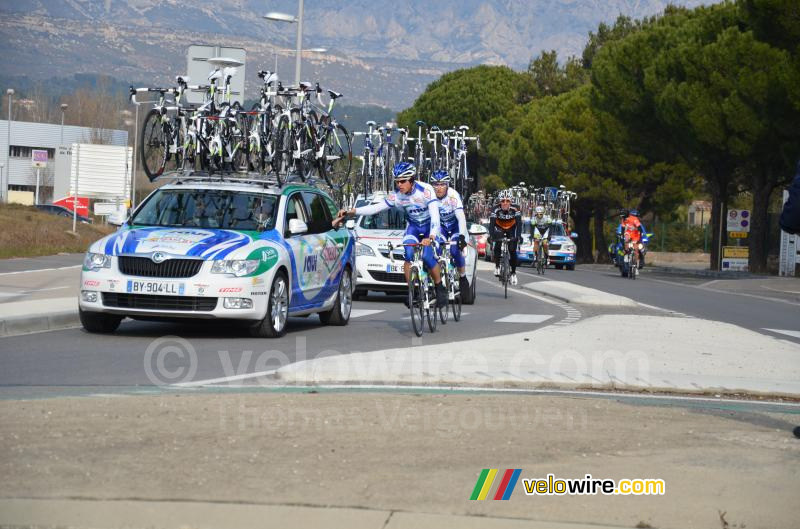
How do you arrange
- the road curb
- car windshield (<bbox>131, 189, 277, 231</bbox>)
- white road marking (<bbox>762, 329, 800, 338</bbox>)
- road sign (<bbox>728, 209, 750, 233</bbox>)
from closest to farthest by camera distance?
the road curb < car windshield (<bbox>131, 189, 277, 231</bbox>) < white road marking (<bbox>762, 329, 800, 338</bbox>) < road sign (<bbox>728, 209, 750, 233</bbox>)

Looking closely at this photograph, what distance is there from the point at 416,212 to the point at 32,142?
125125mm

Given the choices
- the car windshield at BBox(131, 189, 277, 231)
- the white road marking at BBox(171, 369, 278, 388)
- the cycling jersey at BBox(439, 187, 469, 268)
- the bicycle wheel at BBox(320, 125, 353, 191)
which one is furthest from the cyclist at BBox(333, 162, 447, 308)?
the bicycle wheel at BBox(320, 125, 353, 191)

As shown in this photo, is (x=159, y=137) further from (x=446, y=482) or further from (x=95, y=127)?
(x=95, y=127)

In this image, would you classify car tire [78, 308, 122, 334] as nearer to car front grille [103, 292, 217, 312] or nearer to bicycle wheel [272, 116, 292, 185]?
car front grille [103, 292, 217, 312]

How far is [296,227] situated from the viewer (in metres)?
15.9

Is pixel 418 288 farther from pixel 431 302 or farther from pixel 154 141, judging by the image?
pixel 154 141

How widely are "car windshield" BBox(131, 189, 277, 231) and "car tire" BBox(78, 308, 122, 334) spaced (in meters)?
1.14

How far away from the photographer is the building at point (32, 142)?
5113 inches

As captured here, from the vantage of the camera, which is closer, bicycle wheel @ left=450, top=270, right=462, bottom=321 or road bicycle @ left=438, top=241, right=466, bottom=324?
road bicycle @ left=438, top=241, right=466, bottom=324

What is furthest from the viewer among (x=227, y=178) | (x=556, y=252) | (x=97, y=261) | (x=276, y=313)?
(x=556, y=252)

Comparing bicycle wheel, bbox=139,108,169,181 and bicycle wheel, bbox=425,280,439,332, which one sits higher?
bicycle wheel, bbox=139,108,169,181

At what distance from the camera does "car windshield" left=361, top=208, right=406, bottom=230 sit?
2314cm

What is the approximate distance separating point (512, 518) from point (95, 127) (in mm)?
136473

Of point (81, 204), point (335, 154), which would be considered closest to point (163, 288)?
point (335, 154)
